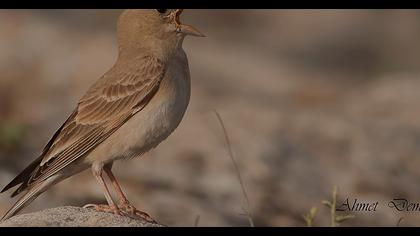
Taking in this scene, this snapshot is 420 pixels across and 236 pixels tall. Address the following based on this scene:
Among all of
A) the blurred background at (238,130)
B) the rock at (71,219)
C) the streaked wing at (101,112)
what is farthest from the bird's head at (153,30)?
the blurred background at (238,130)

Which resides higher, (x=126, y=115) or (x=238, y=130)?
(x=126, y=115)

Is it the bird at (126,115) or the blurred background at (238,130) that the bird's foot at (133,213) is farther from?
the blurred background at (238,130)

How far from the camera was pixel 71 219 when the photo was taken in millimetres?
6695

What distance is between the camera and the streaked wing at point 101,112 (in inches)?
305

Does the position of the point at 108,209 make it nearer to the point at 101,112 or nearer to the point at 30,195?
the point at 30,195

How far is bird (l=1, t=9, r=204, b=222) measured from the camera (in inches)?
300

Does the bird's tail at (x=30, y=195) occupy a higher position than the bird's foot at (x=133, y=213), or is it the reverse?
the bird's tail at (x=30, y=195)

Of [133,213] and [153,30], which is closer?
[133,213]

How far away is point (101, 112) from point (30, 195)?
2.67 feet

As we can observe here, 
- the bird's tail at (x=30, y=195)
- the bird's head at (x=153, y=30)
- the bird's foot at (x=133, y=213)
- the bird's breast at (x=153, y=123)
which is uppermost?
the bird's head at (x=153, y=30)

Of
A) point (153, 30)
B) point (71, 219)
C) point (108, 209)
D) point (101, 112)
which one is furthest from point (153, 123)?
point (71, 219)
